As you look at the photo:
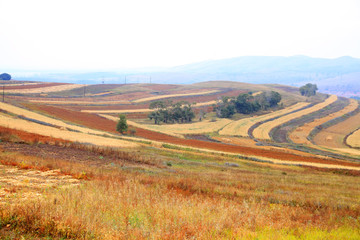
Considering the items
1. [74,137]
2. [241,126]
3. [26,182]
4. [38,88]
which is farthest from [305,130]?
[38,88]

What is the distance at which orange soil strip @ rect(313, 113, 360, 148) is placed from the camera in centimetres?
7205

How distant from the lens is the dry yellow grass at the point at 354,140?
68312mm

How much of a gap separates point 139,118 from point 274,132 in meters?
41.5

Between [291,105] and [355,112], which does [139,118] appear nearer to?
[291,105]

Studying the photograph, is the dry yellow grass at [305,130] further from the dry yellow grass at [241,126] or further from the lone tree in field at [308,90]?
the lone tree in field at [308,90]

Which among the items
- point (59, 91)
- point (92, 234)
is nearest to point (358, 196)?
point (92, 234)

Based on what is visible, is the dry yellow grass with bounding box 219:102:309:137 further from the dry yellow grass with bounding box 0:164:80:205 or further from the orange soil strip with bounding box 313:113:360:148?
the dry yellow grass with bounding box 0:164:80:205

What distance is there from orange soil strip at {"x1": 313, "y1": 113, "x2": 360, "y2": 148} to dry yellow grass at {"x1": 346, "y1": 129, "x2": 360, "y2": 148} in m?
1.51

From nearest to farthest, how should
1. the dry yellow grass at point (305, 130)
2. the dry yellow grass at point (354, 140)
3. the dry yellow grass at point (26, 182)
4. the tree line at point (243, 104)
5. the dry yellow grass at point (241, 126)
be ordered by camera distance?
the dry yellow grass at point (26, 182)
the dry yellow grass at point (354, 140)
the dry yellow grass at point (305, 130)
the dry yellow grass at point (241, 126)
the tree line at point (243, 104)

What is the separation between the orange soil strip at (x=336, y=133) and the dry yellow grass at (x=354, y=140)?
4.97 feet

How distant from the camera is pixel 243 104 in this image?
11331 centimetres

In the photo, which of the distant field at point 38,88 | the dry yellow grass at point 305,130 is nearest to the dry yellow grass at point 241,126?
the dry yellow grass at point 305,130

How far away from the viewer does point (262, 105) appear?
124 meters

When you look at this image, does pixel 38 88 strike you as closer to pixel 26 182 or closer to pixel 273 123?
pixel 273 123
